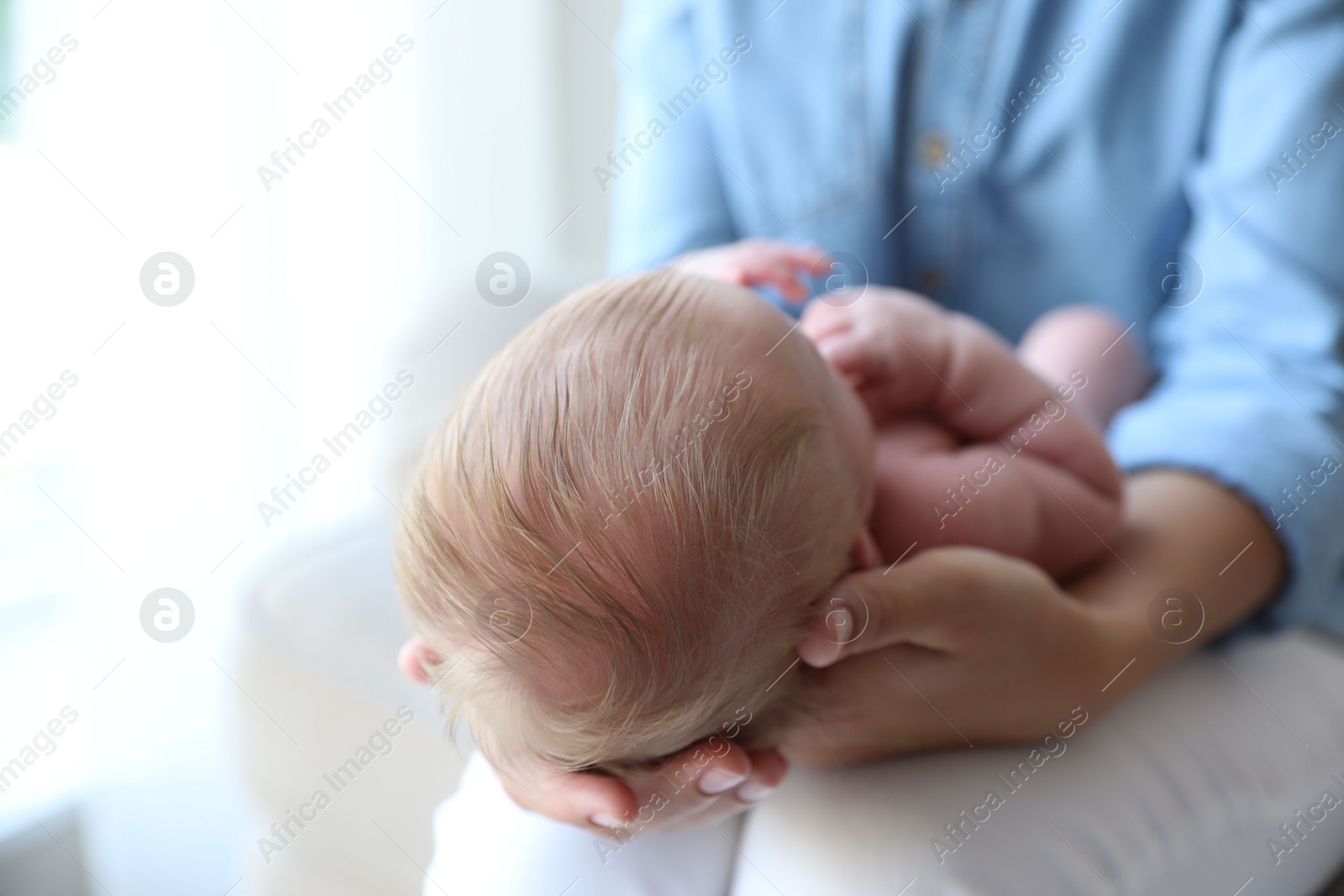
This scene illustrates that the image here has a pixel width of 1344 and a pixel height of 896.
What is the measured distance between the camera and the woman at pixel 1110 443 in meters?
0.53

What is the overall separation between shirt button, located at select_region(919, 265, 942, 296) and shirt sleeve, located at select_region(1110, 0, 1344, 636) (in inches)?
8.8

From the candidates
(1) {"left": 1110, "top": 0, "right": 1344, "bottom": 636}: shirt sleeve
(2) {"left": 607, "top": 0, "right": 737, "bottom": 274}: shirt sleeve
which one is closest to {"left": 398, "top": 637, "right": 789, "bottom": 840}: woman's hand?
(1) {"left": 1110, "top": 0, "right": 1344, "bottom": 636}: shirt sleeve

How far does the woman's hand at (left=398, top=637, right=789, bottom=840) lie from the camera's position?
48 centimetres

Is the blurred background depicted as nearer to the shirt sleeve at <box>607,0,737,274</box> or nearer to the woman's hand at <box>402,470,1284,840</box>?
the shirt sleeve at <box>607,0,737,274</box>

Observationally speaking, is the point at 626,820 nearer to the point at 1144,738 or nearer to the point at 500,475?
the point at 500,475

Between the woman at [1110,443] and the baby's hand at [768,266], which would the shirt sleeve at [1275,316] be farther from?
the baby's hand at [768,266]

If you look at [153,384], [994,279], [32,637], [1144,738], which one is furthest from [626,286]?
[32,637]

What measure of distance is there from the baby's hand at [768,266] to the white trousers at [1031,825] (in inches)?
13.4

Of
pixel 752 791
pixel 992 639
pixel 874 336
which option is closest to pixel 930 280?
pixel 874 336

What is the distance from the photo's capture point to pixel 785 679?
0.50 m

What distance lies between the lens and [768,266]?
699 millimetres

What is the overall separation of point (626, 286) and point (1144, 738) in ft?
1.36

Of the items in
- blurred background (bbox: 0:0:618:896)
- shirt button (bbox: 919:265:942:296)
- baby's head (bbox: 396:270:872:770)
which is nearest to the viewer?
baby's head (bbox: 396:270:872:770)

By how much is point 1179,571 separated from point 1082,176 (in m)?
0.38
